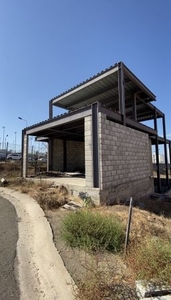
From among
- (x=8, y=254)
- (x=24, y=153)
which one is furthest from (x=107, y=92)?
(x=8, y=254)

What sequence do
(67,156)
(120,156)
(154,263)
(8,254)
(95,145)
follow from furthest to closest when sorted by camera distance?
(67,156) → (120,156) → (95,145) → (8,254) → (154,263)

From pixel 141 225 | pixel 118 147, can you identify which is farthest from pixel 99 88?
pixel 141 225

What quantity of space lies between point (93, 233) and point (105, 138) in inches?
156

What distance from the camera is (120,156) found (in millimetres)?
7734

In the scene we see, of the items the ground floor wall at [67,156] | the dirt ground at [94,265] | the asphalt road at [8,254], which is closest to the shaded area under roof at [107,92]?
the ground floor wall at [67,156]

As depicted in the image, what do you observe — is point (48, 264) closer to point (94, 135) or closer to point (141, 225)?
point (141, 225)

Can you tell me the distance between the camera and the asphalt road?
7.77 feet

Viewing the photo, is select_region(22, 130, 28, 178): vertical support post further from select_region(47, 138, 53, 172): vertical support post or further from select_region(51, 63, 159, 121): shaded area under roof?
select_region(51, 63, 159, 121): shaded area under roof

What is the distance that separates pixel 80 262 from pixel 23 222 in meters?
2.43

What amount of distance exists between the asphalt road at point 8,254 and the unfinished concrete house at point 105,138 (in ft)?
8.83

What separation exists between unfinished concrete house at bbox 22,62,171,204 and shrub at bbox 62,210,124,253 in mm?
2618

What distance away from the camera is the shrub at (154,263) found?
221 centimetres

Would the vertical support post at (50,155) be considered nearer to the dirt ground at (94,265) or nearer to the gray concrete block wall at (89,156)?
the gray concrete block wall at (89,156)

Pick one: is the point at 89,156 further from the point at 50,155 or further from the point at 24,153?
the point at 50,155
